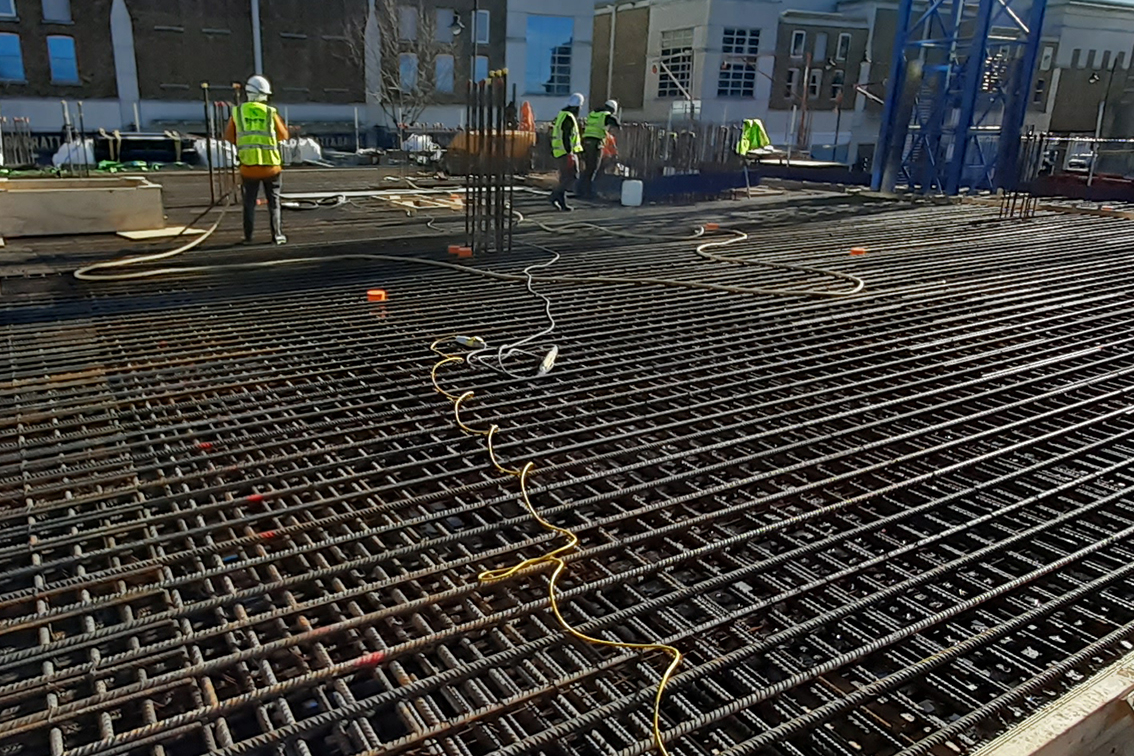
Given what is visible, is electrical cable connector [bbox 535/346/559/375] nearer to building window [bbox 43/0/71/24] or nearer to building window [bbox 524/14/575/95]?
building window [bbox 43/0/71/24]

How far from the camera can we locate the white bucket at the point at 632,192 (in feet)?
46.2

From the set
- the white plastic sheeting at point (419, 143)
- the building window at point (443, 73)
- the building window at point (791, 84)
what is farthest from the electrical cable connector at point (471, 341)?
the building window at point (791, 84)

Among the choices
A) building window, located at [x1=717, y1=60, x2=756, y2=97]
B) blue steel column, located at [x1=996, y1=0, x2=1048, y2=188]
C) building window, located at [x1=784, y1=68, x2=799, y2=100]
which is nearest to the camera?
blue steel column, located at [x1=996, y1=0, x2=1048, y2=188]

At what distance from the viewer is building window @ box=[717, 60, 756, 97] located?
36281 millimetres

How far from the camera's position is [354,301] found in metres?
6.71

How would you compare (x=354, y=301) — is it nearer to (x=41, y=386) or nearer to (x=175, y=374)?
(x=175, y=374)

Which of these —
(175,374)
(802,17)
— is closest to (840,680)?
(175,374)

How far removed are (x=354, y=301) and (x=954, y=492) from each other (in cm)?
466

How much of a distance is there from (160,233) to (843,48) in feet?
116

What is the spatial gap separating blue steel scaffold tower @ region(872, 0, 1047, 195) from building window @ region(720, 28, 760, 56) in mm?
20758

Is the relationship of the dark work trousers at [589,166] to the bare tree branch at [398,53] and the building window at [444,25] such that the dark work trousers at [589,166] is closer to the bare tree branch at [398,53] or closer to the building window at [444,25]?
the bare tree branch at [398,53]

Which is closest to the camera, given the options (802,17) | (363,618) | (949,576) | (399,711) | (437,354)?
(399,711)

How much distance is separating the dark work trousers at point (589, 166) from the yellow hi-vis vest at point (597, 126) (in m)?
0.08

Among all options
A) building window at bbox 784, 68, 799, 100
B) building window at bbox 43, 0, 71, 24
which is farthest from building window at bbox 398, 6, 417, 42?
building window at bbox 784, 68, 799, 100
